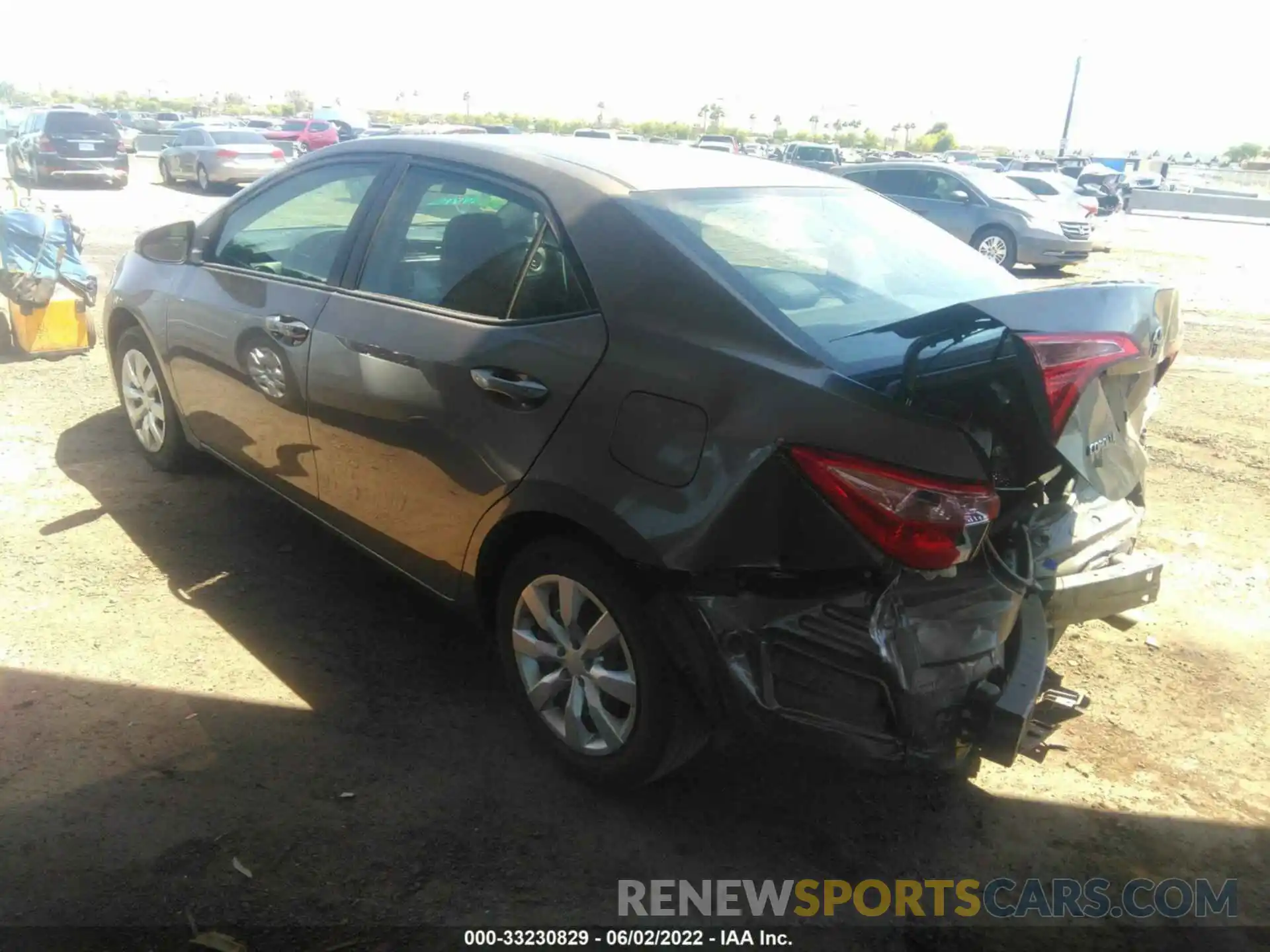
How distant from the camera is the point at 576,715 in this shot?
2928mm

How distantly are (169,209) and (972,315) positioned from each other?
65.4ft

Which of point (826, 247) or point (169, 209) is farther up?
point (826, 247)

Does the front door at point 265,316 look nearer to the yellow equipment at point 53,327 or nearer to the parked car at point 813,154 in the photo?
the yellow equipment at point 53,327

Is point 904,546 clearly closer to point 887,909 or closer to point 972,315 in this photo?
point 972,315

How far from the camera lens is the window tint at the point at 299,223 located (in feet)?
12.2

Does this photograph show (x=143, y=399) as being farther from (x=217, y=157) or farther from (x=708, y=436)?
(x=217, y=157)

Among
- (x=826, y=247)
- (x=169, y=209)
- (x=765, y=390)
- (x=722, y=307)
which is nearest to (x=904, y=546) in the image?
(x=765, y=390)

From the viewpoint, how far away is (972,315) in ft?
7.57

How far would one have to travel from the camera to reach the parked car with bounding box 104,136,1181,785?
2.30 metres

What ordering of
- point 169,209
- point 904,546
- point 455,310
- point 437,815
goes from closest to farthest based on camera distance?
point 904,546 → point 437,815 → point 455,310 → point 169,209

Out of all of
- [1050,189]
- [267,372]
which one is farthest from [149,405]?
[1050,189]

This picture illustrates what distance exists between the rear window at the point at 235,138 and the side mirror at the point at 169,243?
2163 cm

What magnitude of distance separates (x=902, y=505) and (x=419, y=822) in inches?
62.9

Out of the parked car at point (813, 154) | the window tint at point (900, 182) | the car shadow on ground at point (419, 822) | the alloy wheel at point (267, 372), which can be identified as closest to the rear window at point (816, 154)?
the parked car at point (813, 154)
